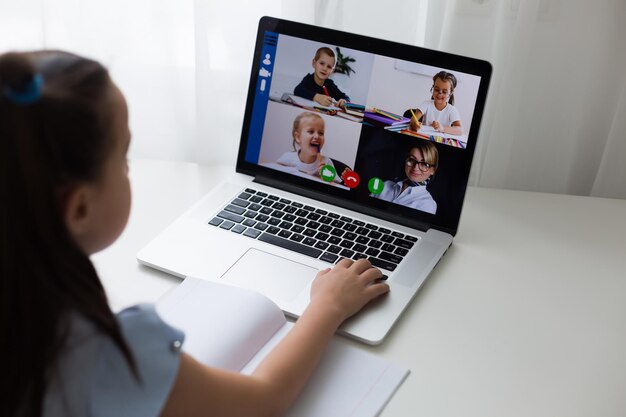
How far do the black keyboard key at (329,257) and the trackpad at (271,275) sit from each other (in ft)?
0.08

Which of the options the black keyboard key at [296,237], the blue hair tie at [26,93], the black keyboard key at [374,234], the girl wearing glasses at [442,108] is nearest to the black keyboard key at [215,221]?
the black keyboard key at [296,237]

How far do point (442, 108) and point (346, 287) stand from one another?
290 mm

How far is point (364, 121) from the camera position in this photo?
111cm

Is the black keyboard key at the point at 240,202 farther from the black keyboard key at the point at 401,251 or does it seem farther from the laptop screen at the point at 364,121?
the black keyboard key at the point at 401,251

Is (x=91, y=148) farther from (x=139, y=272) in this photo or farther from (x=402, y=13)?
(x=402, y=13)

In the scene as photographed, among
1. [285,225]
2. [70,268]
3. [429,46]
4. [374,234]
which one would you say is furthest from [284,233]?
[70,268]

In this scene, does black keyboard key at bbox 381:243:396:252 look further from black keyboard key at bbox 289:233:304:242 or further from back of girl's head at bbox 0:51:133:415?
back of girl's head at bbox 0:51:133:415

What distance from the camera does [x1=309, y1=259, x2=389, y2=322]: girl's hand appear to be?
0.92 metres

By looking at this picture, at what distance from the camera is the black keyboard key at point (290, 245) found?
3.45 ft

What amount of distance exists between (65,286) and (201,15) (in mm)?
746

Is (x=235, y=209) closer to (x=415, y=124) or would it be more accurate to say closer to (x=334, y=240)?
(x=334, y=240)

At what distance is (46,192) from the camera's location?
0.57m

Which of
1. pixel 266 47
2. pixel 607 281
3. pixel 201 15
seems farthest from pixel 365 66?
pixel 607 281

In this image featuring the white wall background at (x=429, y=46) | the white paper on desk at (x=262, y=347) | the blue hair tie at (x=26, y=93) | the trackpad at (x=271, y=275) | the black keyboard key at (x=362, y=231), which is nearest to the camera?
the blue hair tie at (x=26, y=93)
